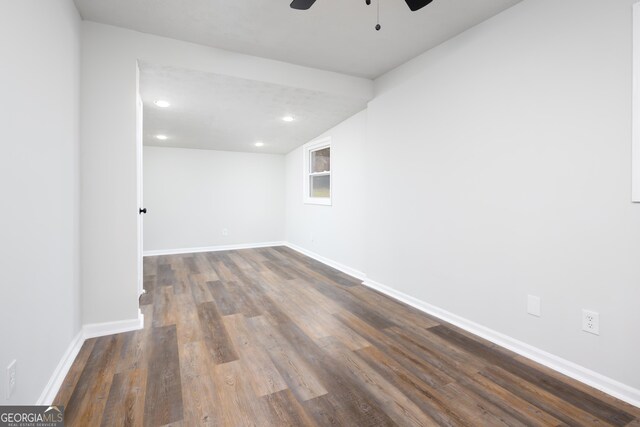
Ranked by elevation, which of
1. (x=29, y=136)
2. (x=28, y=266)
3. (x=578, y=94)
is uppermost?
(x=578, y=94)

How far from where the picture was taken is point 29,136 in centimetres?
139

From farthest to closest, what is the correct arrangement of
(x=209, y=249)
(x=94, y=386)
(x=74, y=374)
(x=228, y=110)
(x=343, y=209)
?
(x=209, y=249) → (x=343, y=209) → (x=228, y=110) → (x=74, y=374) → (x=94, y=386)

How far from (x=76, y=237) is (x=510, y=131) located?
3327mm

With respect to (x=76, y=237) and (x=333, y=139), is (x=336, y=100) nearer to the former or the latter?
(x=333, y=139)

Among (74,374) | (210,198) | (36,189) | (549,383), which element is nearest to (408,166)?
A: (549,383)

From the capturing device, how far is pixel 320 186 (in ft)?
17.5

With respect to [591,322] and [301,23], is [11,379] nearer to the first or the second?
[301,23]

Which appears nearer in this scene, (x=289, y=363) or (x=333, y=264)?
(x=289, y=363)

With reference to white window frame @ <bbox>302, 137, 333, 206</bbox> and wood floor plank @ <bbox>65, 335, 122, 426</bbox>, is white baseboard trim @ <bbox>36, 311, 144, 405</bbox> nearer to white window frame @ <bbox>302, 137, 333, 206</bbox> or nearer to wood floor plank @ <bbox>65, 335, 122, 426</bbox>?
wood floor plank @ <bbox>65, 335, 122, 426</bbox>

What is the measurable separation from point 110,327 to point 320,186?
370cm

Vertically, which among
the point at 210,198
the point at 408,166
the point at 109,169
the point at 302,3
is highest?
the point at 302,3

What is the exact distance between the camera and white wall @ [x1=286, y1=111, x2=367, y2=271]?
4.08 m

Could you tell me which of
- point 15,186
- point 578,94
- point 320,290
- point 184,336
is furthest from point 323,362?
point 578,94

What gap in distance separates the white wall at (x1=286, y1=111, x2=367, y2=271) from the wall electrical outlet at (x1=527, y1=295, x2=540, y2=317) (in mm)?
2134
